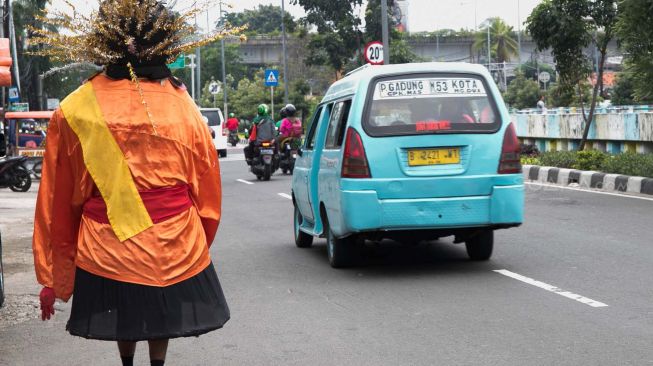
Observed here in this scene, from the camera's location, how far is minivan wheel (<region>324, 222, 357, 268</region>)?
9406mm

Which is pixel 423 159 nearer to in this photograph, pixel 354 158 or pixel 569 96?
pixel 354 158

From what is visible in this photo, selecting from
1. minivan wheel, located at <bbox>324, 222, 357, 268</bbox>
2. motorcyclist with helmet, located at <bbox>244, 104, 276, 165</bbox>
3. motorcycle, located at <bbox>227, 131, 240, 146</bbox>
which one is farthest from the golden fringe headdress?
motorcycle, located at <bbox>227, 131, 240, 146</bbox>

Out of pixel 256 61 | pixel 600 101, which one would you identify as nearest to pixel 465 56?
pixel 256 61

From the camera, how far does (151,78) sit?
14.3ft

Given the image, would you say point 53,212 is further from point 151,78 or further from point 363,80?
point 363,80

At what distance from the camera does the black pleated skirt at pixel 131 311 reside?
425cm

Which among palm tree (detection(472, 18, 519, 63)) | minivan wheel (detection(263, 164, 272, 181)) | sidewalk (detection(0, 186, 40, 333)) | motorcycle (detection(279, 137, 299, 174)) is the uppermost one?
palm tree (detection(472, 18, 519, 63))

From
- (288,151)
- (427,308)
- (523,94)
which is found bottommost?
(427,308)

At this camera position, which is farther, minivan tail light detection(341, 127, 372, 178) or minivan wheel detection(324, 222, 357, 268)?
minivan wheel detection(324, 222, 357, 268)

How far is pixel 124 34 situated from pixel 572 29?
65.5 feet

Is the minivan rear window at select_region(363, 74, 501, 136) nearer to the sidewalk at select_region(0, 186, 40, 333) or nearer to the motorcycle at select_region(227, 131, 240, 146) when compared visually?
the sidewalk at select_region(0, 186, 40, 333)

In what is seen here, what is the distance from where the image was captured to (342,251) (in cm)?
945

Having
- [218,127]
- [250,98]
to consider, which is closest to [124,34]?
[218,127]

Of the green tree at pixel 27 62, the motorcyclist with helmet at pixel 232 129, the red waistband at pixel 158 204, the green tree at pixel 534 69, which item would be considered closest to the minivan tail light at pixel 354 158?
the red waistband at pixel 158 204
